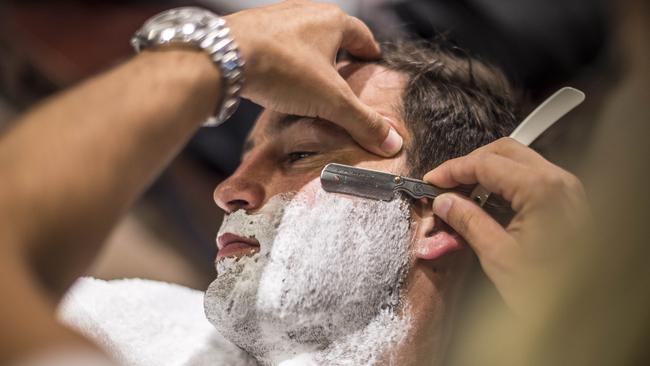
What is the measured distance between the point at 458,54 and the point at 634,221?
0.57 m

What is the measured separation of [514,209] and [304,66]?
268 mm

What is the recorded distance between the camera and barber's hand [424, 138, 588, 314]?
71cm

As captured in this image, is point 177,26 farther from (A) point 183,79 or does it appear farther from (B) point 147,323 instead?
(B) point 147,323

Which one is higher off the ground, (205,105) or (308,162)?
(205,105)

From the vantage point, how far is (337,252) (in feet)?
2.69

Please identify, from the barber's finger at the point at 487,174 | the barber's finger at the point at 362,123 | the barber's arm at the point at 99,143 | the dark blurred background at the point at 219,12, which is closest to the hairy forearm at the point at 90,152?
the barber's arm at the point at 99,143

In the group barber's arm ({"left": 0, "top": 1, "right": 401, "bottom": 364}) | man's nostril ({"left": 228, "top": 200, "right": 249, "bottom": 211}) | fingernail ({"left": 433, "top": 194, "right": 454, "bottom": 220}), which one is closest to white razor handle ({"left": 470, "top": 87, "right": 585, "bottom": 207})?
fingernail ({"left": 433, "top": 194, "right": 454, "bottom": 220})

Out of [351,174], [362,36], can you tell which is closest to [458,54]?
[362,36]

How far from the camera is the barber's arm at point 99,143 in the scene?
0.52m

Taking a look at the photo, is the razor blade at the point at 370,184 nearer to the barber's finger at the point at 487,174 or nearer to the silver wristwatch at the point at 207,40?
the barber's finger at the point at 487,174

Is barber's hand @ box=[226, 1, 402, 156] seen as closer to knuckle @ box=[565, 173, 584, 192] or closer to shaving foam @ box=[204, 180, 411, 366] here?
shaving foam @ box=[204, 180, 411, 366]

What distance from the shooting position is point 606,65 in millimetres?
970

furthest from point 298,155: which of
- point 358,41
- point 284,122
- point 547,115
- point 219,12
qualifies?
point 219,12

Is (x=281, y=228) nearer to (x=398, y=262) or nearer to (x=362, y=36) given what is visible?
(x=398, y=262)
